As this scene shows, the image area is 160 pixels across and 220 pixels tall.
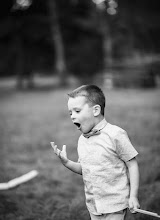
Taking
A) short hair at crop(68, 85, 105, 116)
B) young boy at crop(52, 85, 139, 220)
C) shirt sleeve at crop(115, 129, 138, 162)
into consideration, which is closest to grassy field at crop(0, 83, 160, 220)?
young boy at crop(52, 85, 139, 220)

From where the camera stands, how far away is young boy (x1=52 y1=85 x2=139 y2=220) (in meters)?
1.94

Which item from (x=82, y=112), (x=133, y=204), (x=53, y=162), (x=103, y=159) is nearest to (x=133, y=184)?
(x=133, y=204)

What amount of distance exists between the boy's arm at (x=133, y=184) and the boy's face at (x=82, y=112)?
38 centimetres

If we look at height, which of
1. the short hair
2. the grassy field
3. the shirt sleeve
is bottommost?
the grassy field

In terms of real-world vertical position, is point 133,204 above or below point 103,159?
below

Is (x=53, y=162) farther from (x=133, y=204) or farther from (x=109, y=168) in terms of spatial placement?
(x=133, y=204)

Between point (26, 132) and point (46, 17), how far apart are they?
Answer: 48.3 feet

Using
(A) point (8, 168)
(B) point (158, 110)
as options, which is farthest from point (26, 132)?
(B) point (158, 110)

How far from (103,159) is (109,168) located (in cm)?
7

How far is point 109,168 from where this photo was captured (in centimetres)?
196

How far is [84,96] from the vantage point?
2.00 m

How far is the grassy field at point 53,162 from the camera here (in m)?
3.06

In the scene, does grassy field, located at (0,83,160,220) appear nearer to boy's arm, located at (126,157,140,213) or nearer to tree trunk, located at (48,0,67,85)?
boy's arm, located at (126,157,140,213)

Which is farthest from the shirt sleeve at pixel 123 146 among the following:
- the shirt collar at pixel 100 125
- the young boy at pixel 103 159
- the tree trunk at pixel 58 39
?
the tree trunk at pixel 58 39
